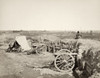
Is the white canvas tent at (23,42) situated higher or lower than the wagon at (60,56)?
higher

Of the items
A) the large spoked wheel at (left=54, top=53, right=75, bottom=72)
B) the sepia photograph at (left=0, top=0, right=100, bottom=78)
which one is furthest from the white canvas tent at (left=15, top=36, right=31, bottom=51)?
the large spoked wheel at (left=54, top=53, right=75, bottom=72)

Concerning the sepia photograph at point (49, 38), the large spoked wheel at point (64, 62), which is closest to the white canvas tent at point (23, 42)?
the sepia photograph at point (49, 38)

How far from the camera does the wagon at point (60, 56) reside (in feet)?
7.75

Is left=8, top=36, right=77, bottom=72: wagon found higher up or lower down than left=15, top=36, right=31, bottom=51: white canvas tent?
lower down

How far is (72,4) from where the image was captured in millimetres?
2486

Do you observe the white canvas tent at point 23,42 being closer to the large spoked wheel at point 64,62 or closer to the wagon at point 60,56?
the wagon at point 60,56

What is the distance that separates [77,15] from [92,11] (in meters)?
0.20

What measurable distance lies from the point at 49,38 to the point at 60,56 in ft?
0.87

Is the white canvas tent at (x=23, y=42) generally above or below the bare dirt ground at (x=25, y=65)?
above

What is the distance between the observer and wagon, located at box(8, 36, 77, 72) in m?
2.36

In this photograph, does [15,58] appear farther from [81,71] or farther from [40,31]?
[81,71]

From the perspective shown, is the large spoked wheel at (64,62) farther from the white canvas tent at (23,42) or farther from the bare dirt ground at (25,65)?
the white canvas tent at (23,42)

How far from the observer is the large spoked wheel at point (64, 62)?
2357 millimetres

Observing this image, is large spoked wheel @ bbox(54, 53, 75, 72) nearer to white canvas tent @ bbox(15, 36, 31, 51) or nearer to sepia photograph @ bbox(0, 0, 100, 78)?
sepia photograph @ bbox(0, 0, 100, 78)
